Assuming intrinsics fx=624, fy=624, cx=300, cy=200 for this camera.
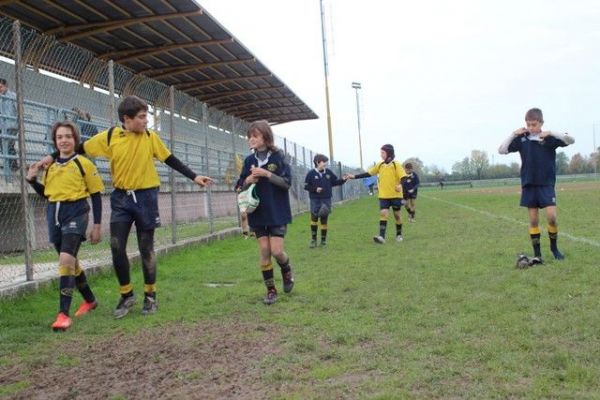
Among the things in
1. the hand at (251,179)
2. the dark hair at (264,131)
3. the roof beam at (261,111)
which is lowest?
the hand at (251,179)

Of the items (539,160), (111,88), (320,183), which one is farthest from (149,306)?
(320,183)

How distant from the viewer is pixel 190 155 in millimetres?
17234

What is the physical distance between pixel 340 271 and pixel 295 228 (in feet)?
27.2

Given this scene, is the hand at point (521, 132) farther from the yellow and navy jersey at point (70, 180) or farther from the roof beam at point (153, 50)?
the roof beam at point (153, 50)

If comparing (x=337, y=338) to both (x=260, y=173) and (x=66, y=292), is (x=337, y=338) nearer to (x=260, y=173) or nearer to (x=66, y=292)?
(x=260, y=173)

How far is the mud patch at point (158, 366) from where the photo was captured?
3451 millimetres

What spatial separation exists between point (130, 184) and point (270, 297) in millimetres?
1649

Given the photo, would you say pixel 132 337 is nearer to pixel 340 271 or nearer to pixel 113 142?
pixel 113 142

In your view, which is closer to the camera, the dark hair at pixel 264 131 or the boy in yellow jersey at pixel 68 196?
the boy in yellow jersey at pixel 68 196

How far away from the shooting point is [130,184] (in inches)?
216

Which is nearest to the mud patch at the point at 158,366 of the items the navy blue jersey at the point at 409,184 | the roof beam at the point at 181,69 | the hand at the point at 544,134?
the hand at the point at 544,134

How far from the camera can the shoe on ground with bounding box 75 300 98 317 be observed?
564 centimetres

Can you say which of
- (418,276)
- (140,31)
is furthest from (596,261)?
(140,31)

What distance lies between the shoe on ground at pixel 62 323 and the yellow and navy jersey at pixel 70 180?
1.00m
